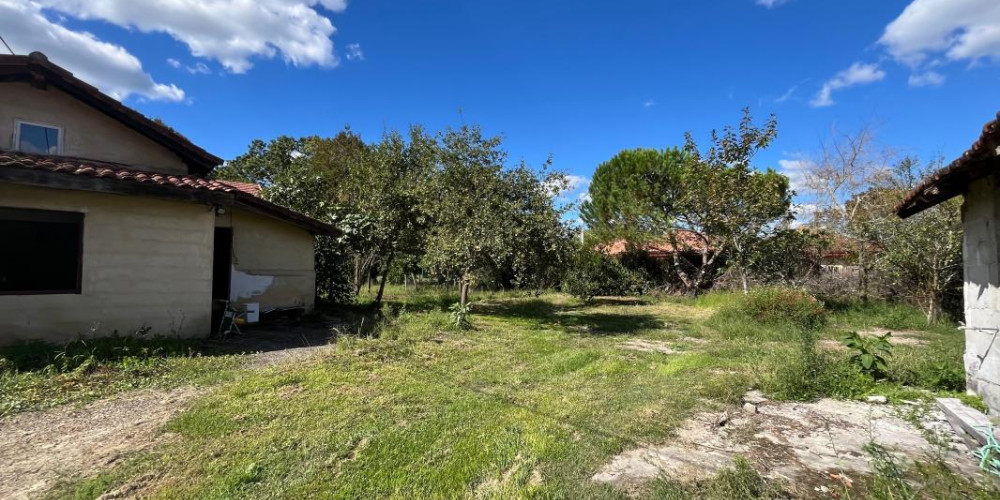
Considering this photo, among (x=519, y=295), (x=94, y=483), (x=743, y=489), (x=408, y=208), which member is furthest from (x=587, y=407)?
(x=519, y=295)

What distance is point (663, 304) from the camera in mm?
19078

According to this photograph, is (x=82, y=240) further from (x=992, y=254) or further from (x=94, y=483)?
(x=992, y=254)

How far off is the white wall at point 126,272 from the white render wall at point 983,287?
1082 cm

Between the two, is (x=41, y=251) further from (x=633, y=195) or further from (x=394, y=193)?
(x=633, y=195)

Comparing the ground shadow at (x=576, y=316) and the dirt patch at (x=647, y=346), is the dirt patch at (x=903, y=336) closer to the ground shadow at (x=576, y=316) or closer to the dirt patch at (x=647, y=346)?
the dirt patch at (x=647, y=346)

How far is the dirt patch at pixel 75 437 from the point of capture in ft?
11.4

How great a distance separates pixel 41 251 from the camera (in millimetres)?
9031

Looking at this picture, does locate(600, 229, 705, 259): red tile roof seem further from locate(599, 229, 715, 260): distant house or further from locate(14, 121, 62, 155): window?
locate(14, 121, 62, 155): window

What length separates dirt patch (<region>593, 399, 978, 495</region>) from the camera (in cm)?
359

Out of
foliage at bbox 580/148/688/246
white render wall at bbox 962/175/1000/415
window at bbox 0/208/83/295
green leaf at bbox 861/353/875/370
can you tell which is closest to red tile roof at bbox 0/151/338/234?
window at bbox 0/208/83/295

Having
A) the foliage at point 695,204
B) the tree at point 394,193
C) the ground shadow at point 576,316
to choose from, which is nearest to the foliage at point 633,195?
the foliage at point 695,204

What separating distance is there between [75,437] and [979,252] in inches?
352

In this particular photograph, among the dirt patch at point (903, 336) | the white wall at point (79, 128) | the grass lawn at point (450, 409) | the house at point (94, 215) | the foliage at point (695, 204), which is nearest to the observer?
the grass lawn at point (450, 409)

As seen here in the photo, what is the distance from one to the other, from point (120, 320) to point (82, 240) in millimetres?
1363
